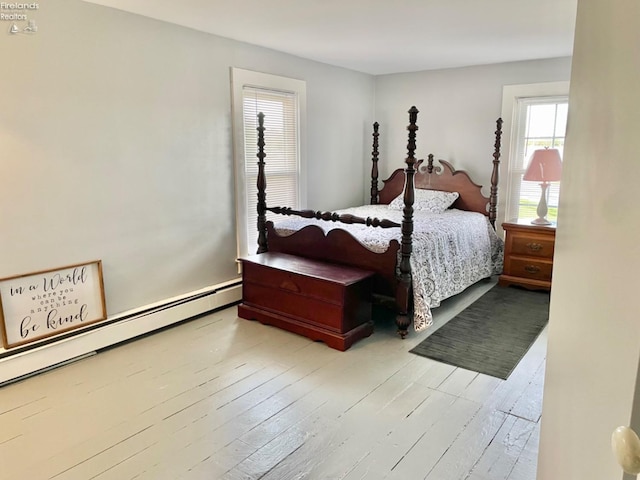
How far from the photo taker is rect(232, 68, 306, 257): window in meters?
3.94

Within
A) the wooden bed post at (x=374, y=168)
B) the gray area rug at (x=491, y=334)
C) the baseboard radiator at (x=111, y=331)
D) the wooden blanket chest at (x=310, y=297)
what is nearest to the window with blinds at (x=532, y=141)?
the gray area rug at (x=491, y=334)

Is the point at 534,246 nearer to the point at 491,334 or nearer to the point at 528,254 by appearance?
the point at 528,254

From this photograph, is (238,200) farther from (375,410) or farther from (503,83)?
(503,83)

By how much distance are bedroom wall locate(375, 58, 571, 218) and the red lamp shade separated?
689mm

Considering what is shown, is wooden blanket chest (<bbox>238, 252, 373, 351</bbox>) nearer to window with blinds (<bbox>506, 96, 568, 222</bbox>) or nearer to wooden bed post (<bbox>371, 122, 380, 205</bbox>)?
wooden bed post (<bbox>371, 122, 380, 205</bbox>)

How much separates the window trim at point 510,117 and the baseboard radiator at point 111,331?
2.96m

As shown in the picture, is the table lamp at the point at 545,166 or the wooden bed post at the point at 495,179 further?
the wooden bed post at the point at 495,179

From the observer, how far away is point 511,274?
457 centimetres

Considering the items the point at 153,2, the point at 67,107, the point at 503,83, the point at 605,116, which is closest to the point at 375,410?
the point at 605,116

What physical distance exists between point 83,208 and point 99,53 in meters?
0.99

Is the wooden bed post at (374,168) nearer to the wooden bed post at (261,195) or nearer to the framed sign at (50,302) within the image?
the wooden bed post at (261,195)

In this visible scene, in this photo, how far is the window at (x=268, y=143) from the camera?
12.9 feet

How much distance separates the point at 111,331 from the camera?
10.3 feet

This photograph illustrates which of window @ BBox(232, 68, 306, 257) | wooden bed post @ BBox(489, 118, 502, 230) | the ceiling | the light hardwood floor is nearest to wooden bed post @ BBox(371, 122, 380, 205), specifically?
the ceiling
